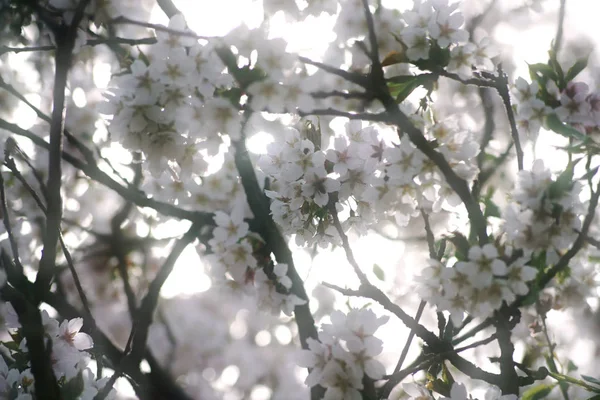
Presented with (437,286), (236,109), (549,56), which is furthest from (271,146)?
(549,56)

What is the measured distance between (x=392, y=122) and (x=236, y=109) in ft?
1.15

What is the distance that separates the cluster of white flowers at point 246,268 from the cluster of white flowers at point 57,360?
49cm

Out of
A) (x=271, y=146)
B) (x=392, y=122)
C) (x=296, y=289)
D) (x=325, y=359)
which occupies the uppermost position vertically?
(x=271, y=146)

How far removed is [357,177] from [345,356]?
1.51 ft

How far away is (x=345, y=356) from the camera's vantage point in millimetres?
1328

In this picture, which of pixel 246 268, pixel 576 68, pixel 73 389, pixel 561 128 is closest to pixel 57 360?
pixel 73 389

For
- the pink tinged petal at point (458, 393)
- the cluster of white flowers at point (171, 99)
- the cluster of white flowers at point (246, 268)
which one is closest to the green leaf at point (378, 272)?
the cluster of white flowers at point (246, 268)

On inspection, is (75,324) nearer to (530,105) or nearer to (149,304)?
(149,304)

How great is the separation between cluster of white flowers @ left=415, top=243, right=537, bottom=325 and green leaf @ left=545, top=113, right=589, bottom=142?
12.2 inches

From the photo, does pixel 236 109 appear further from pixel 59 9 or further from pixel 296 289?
pixel 59 9

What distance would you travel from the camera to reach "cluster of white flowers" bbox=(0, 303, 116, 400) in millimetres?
1660

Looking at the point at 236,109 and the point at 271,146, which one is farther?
the point at 271,146

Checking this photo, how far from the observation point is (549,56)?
1489mm

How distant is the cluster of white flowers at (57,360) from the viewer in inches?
65.4
